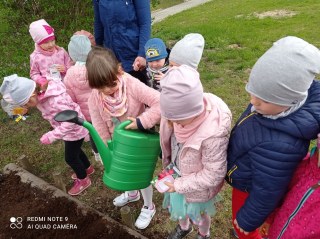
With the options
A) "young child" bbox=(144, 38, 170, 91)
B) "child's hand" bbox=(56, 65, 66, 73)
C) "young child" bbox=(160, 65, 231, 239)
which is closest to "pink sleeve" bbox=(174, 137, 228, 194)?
"young child" bbox=(160, 65, 231, 239)

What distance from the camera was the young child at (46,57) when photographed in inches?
118

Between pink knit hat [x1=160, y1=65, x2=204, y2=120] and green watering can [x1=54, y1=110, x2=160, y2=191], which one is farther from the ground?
pink knit hat [x1=160, y1=65, x2=204, y2=120]

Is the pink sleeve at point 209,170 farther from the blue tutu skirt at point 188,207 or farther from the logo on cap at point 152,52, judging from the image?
the logo on cap at point 152,52

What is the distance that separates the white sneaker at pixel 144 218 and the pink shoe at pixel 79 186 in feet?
2.32

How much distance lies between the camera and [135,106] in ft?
7.00

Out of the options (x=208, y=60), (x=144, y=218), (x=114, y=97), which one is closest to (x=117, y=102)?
(x=114, y=97)

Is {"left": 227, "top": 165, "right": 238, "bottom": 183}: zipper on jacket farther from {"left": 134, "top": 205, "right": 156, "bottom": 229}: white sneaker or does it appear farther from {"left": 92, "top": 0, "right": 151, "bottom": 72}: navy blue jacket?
{"left": 92, "top": 0, "right": 151, "bottom": 72}: navy blue jacket

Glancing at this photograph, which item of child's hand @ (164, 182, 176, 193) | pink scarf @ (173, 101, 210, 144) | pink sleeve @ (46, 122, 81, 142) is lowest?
pink sleeve @ (46, 122, 81, 142)

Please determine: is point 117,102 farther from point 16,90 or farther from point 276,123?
point 276,123

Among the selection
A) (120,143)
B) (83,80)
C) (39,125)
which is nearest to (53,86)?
(83,80)

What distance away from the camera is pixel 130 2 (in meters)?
2.57

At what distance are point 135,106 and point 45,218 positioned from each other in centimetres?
128

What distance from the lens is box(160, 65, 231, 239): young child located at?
4.80 feet

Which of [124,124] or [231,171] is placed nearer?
[231,171]
